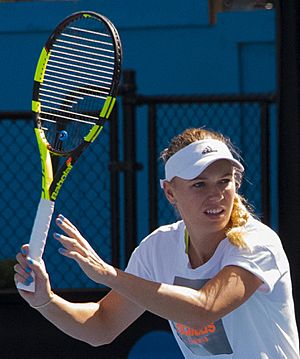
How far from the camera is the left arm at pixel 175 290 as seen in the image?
311 centimetres

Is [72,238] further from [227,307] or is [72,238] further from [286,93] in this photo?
[286,93]

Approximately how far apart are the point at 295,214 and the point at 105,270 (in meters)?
1.90

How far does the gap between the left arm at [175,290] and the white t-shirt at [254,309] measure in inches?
2.1

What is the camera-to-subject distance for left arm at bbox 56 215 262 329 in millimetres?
3105

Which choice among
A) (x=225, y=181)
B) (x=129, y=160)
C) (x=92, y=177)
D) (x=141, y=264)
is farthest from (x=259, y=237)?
(x=92, y=177)

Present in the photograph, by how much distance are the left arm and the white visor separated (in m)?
0.30

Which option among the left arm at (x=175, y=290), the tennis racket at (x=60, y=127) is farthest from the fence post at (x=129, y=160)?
the left arm at (x=175, y=290)

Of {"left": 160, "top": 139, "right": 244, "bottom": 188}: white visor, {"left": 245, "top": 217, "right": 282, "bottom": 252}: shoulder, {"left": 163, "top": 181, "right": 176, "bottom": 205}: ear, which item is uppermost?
{"left": 160, "top": 139, "right": 244, "bottom": 188}: white visor

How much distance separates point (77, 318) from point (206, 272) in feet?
1.47

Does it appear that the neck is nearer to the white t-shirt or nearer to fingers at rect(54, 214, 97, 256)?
the white t-shirt

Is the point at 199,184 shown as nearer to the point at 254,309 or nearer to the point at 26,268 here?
the point at 254,309

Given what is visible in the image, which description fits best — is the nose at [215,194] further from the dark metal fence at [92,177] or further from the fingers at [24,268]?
the dark metal fence at [92,177]

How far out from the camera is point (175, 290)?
319 centimetres

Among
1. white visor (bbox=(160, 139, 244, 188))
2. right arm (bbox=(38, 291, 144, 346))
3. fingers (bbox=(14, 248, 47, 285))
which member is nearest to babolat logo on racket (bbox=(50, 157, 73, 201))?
fingers (bbox=(14, 248, 47, 285))
